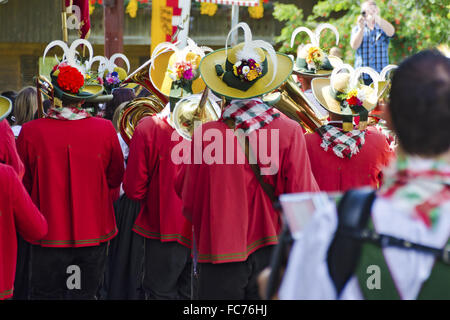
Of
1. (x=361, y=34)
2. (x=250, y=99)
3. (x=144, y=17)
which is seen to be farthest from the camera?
(x=144, y=17)

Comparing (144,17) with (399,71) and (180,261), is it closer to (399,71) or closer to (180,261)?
(180,261)

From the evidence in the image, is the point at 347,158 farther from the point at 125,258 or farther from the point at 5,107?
the point at 5,107

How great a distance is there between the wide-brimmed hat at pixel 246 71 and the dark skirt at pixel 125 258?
1.49 meters

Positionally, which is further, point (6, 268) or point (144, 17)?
point (144, 17)

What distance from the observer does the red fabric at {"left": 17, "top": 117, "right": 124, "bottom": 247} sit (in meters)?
3.96

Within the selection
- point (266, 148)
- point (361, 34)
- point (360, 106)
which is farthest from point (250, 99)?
point (361, 34)

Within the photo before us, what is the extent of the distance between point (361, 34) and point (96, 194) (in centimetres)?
481

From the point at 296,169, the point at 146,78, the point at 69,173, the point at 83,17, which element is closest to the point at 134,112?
the point at 146,78

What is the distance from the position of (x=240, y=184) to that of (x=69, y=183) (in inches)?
52.0

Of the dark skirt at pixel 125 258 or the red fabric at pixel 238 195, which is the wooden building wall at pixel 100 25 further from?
the red fabric at pixel 238 195

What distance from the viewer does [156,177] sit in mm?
4195

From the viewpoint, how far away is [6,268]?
3.21 meters

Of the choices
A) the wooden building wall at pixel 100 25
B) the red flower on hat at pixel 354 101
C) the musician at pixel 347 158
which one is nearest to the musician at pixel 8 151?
the musician at pixel 347 158
